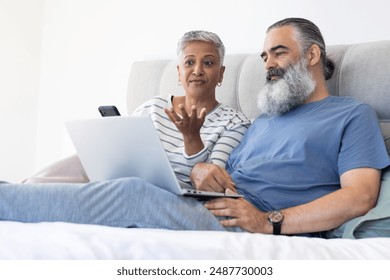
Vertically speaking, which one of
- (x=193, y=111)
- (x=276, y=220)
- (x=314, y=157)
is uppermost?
(x=193, y=111)

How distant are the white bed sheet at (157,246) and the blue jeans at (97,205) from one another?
0.14m

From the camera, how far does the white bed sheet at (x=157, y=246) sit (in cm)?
93

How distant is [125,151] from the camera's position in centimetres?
144

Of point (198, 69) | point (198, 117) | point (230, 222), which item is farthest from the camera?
point (198, 69)

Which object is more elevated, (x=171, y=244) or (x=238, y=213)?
(x=171, y=244)

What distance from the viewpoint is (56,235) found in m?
1.00

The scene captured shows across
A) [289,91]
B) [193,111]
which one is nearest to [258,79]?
[289,91]

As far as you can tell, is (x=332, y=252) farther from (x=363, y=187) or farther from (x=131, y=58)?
(x=131, y=58)

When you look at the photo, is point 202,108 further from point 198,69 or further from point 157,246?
point 157,246

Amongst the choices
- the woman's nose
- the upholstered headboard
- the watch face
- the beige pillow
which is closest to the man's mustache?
the upholstered headboard

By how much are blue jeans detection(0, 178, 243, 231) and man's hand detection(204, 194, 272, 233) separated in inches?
5.9

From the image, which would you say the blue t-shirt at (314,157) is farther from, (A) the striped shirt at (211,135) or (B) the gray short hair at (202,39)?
(B) the gray short hair at (202,39)

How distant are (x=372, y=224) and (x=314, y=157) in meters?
0.29

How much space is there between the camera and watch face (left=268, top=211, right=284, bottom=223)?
1.49 meters
